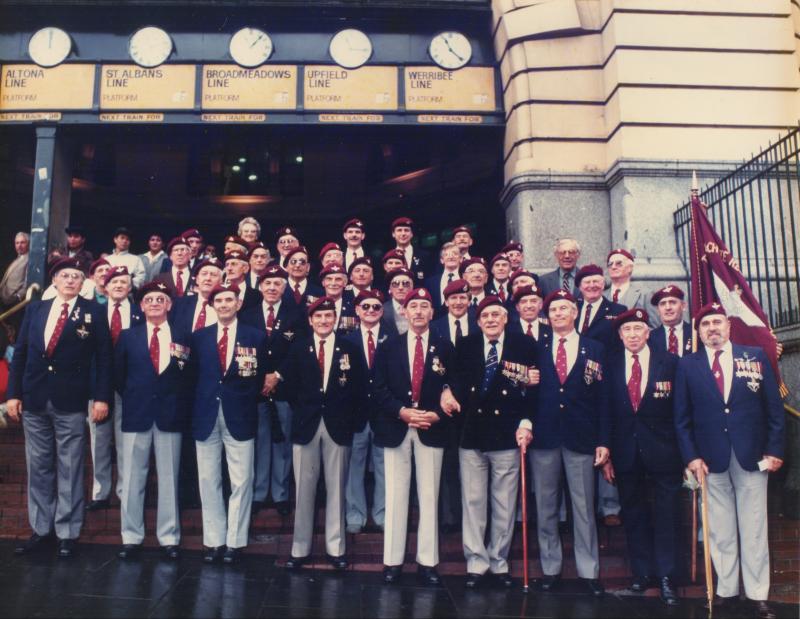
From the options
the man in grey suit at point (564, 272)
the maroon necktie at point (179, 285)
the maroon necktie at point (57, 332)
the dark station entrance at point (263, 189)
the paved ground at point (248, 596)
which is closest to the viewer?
the paved ground at point (248, 596)

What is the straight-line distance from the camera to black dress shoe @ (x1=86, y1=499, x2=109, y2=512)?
6781mm

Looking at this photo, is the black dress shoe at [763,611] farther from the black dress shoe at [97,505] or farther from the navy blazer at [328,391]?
the black dress shoe at [97,505]

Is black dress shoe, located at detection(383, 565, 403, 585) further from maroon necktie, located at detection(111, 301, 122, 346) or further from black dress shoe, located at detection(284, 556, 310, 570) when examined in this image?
maroon necktie, located at detection(111, 301, 122, 346)

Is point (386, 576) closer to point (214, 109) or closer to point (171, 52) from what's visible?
point (214, 109)

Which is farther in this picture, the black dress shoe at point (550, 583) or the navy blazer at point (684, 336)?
the navy blazer at point (684, 336)

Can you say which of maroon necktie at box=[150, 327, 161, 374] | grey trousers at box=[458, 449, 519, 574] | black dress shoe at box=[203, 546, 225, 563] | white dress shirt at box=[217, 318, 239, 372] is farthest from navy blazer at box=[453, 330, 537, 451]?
maroon necktie at box=[150, 327, 161, 374]

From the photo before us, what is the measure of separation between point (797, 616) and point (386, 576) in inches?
124

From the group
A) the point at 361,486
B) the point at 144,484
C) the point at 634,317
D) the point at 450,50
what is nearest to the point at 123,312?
the point at 144,484

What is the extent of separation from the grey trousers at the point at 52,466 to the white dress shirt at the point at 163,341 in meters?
0.91

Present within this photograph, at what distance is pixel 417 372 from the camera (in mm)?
5992

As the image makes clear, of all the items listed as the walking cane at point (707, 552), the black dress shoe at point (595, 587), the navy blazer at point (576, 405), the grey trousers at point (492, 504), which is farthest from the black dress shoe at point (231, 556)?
the walking cane at point (707, 552)

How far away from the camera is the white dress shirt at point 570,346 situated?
5945 millimetres

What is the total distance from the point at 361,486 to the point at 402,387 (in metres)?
1.31

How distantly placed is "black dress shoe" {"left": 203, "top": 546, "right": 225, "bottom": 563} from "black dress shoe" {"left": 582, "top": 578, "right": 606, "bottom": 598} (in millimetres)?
3108
